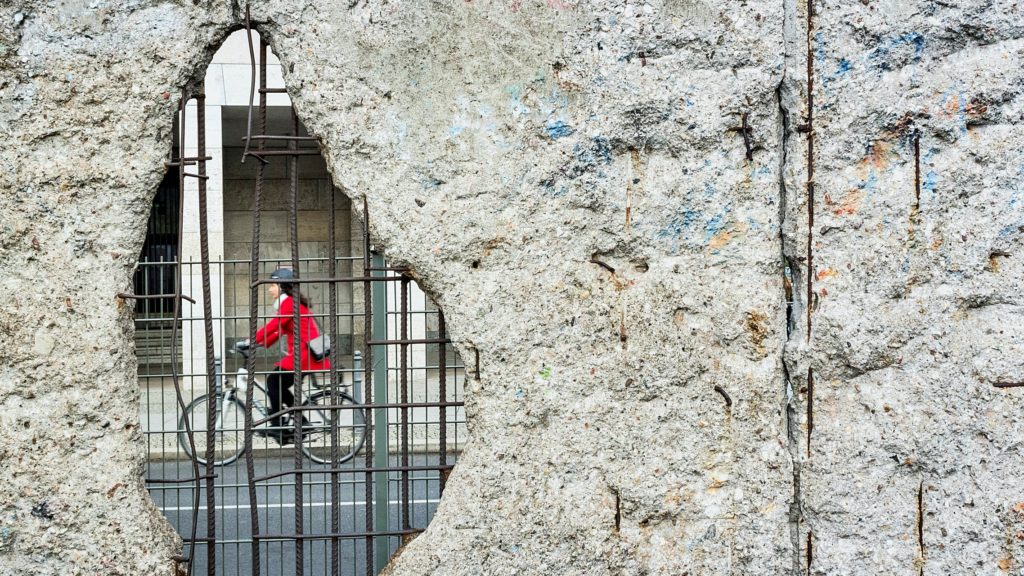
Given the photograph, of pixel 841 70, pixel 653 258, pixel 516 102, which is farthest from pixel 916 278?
pixel 516 102

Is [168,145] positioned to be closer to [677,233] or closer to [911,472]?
[677,233]

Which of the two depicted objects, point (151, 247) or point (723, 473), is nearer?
point (723, 473)

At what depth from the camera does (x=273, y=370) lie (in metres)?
4.91

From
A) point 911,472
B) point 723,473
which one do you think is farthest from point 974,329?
point 723,473

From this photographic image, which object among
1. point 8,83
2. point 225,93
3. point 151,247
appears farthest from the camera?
point 151,247

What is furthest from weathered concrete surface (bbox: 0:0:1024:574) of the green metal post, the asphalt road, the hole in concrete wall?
the asphalt road

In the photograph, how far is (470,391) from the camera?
8.64 ft

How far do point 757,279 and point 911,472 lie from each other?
75 centimetres

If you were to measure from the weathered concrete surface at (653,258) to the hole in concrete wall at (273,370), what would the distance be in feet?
0.67

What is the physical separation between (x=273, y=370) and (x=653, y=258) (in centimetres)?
292

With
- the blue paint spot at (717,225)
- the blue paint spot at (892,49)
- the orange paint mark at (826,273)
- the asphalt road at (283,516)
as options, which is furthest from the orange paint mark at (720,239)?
the asphalt road at (283,516)

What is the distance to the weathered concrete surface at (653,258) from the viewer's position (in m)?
2.57

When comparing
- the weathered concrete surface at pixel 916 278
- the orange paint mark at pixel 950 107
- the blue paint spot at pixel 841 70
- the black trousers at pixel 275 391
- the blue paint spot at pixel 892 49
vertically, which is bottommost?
the black trousers at pixel 275 391

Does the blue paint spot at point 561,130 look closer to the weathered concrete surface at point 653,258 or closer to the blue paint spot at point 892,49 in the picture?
the weathered concrete surface at point 653,258
